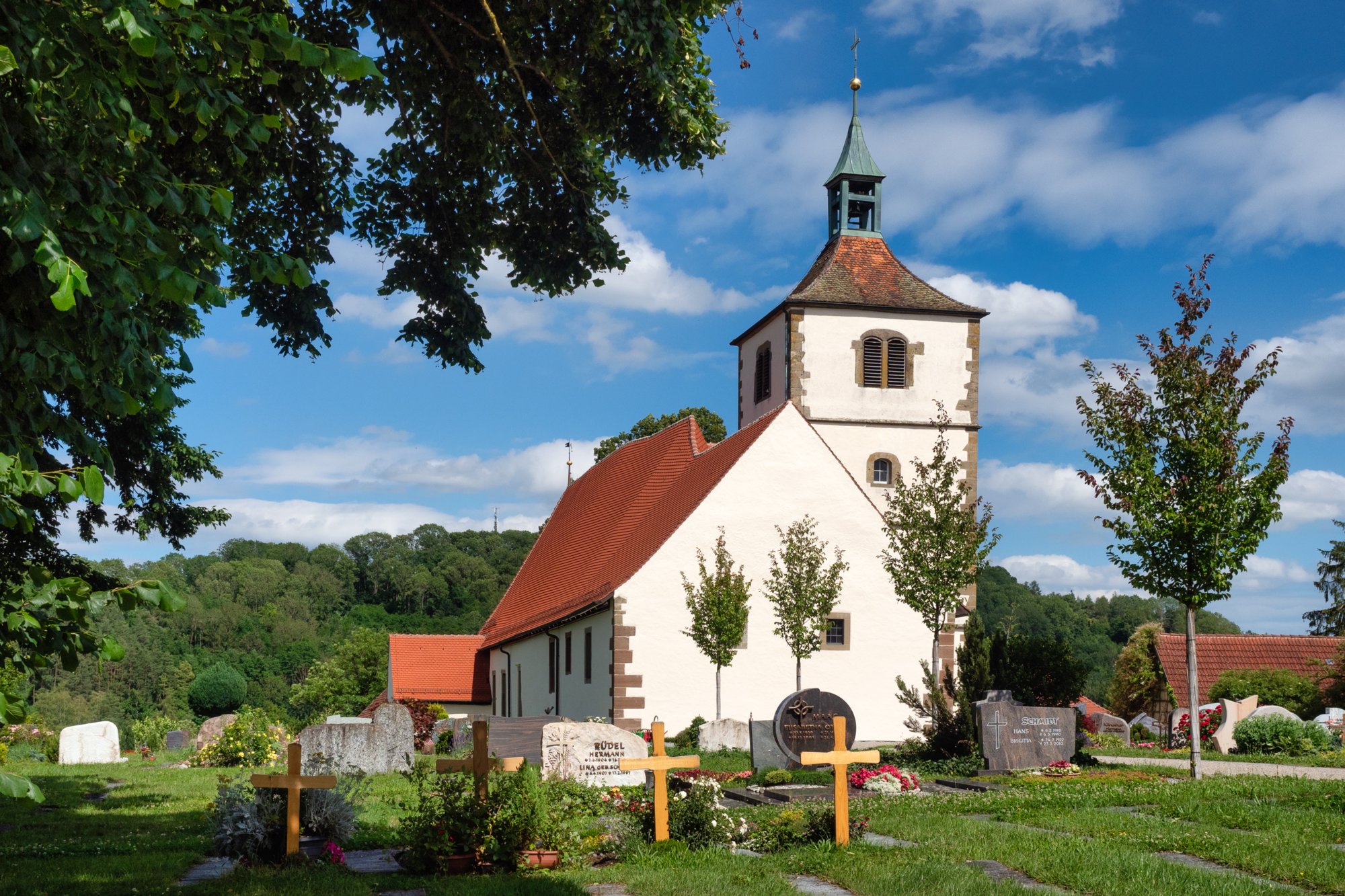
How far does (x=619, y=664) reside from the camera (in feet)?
87.0

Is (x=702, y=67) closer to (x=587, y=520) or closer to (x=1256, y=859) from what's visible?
(x=1256, y=859)

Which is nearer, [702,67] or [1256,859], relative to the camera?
[1256,859]

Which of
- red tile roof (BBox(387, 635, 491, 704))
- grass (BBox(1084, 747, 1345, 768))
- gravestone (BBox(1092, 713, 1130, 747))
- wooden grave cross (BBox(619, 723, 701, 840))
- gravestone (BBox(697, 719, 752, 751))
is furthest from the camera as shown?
red tile roof (BBox(387, 635, 491, 704))

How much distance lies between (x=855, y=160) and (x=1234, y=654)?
795 inches

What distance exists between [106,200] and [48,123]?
70.6 inches

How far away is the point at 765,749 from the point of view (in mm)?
18734

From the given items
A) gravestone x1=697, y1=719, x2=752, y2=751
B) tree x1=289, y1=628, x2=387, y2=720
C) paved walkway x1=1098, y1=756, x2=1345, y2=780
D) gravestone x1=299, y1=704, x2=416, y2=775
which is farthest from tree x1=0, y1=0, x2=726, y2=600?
tree x1=289, y1=628, x2=387, y2=720

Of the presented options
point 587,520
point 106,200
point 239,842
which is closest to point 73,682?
point 587,520

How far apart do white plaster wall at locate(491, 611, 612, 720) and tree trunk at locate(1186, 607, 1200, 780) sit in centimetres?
1274

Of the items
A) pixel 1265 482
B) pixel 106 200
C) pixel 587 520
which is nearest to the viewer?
pixel 106 200

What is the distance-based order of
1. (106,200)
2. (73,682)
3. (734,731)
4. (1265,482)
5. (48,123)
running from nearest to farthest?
(106,200)
(48,123)
(1265,482)
(734,731)
(73,682)

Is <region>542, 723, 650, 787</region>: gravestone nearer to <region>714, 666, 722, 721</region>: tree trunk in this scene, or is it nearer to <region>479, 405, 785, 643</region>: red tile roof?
<region>714, 666, 722, 721</region>: tree trunk

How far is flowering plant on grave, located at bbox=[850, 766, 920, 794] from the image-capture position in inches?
591

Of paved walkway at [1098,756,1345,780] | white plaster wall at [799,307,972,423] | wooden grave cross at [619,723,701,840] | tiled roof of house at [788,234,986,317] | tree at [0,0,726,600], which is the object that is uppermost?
tiled roof of house at [788,234,986,317]
